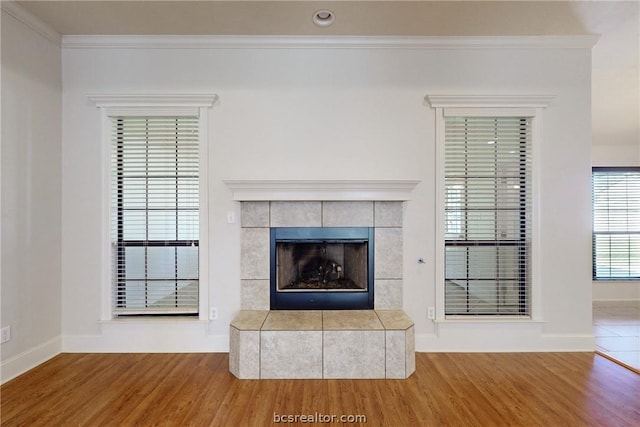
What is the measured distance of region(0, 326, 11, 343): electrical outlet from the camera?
7.70ft

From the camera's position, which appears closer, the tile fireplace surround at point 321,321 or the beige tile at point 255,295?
the tile fireplace surround at point 321,321

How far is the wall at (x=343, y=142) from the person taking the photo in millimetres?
2867

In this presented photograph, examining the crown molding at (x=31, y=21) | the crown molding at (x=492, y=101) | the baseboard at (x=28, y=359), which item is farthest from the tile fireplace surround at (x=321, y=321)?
the crown molding at (x=31, y=21)

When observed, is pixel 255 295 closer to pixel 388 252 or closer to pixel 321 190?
pixel 321 190

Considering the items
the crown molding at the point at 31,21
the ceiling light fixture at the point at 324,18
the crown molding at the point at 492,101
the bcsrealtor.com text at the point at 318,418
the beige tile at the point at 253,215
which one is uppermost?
the ceiling light fixture at the point at 324,18

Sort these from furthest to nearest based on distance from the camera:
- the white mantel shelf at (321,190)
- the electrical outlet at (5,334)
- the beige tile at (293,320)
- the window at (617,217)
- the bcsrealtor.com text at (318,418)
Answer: the window at (617,217)
the white mantel shelf at (321,190)
the beige tile at (293,320)
the electrical outlet at (5,334)
the bcsrealtor.com text at (318,418)

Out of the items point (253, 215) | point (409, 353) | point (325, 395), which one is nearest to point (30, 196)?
point (253, 215)

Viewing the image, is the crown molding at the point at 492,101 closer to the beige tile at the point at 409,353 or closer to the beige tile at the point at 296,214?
the beige tile at the point at 296,214

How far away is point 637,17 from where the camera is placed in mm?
2607

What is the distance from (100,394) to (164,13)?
2.95 meters

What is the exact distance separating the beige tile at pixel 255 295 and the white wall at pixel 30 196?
1.66m

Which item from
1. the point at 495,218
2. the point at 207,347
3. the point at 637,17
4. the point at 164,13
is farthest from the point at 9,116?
the point at 637,17

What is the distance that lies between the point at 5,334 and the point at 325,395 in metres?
2.47

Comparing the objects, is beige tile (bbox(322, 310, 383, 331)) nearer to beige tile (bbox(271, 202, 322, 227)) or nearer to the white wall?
beige tile (bbox(271, 202, 322, 227))
